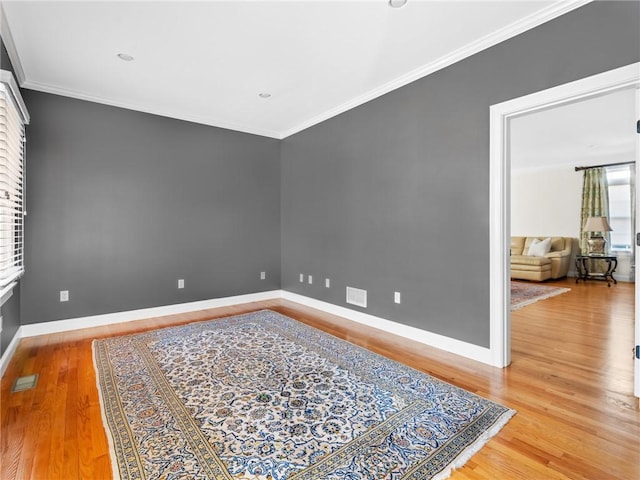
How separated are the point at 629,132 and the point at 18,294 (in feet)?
27.9

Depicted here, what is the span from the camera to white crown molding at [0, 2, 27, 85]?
244 centimetres

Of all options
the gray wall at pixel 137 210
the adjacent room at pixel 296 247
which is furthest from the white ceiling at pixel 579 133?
the gray wall at pixel 137 210

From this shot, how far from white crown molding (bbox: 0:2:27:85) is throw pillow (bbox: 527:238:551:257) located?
8.68m

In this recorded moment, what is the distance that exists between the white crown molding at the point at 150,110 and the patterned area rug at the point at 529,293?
14.8ft

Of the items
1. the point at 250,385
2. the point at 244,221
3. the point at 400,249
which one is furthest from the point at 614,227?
the point at 250,385

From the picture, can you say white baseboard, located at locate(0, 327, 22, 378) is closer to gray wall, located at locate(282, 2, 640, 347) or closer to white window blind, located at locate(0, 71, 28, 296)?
white window blind, located at locate(0, 71, 28, 296)

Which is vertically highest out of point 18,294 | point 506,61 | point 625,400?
point 506,61

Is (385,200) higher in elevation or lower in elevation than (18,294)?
higher

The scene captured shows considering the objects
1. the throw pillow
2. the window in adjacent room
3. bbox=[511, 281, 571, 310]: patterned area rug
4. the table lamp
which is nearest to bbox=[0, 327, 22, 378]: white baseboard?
bbox=[511, 281, 571, 310]: patterned area rug

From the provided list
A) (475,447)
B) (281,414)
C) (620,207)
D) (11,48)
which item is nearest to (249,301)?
(281,414)

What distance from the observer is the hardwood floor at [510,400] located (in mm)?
1562

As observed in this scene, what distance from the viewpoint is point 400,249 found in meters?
3.53

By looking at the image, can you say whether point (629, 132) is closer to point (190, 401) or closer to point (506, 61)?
point (506, 61)

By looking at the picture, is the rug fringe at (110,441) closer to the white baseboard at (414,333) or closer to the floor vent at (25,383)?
the floor vent at (25,383)
